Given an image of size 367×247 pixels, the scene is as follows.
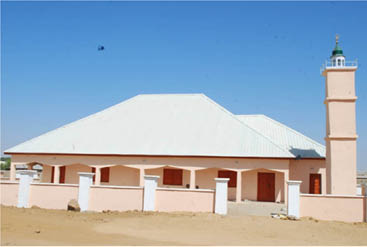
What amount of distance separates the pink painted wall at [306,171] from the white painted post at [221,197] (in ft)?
29.5

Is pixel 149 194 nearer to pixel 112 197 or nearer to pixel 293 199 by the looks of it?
pixel 112 197

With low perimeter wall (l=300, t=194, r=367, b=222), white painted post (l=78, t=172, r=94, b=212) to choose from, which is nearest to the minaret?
low perimeter wall (l=300, t=194, r=367, b=222)

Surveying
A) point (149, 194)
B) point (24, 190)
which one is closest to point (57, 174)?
point (24, 190)

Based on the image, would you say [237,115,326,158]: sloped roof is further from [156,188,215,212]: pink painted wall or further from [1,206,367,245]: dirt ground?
[1,206,367,245]: dirt ground

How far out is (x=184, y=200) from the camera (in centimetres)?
1557

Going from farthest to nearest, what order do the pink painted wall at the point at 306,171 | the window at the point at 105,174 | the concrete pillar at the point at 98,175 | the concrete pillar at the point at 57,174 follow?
the window at the point at 105,174, the concrete pillar at the point at 57,174, the pink painted wall at the point at 306,171, the concrete pillar at the point at 98,175

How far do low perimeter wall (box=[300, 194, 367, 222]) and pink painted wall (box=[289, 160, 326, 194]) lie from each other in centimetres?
756

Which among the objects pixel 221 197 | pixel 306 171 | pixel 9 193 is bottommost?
pixel 9 193

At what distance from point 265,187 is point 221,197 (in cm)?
770

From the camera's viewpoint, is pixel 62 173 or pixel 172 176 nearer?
pixel 172 176

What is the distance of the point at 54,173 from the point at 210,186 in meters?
9.78

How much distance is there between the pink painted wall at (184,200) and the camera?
50.3 feet

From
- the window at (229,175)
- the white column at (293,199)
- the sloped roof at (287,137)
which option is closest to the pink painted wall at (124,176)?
the window at (229,175)

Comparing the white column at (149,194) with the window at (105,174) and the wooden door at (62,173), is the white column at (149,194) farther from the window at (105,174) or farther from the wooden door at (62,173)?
the wooden door at (62,173)
